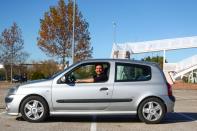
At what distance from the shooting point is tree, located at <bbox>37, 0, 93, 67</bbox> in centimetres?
3994

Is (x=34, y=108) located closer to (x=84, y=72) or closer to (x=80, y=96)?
(x=80, y=96)

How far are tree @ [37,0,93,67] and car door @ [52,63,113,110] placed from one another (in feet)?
96.3

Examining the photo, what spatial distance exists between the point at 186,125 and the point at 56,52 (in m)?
30.2

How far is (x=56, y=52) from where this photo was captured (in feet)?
131

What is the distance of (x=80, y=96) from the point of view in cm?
1040

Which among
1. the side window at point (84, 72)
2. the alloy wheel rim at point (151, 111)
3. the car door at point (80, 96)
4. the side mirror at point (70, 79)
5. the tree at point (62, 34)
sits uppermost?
the tree at point (62, 34)

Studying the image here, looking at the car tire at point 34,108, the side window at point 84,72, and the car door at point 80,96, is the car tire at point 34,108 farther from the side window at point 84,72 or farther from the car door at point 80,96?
the side window at point 84,72

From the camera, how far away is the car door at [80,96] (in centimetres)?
1041

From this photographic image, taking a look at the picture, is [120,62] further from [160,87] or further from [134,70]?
[160,87]

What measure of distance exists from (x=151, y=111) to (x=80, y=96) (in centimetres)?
173

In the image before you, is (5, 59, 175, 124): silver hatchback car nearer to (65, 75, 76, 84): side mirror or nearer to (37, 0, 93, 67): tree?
(65, 75, 76, 84): side mirror

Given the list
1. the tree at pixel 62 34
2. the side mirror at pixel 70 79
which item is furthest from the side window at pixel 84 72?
the tree at pixel 62 34

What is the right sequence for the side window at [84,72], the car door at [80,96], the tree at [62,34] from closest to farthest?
the car door at [80,96]
the side window at [84,72]
the tree at [62,34]

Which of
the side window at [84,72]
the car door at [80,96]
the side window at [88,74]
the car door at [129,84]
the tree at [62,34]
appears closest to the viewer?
the car door at [80,96]
